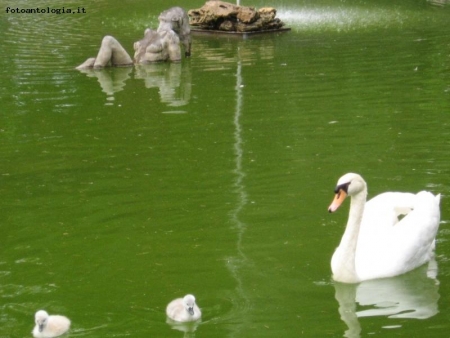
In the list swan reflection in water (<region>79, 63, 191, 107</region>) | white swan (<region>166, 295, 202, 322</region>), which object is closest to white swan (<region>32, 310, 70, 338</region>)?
white swan (<region>166, 295, 202, 322</region>)

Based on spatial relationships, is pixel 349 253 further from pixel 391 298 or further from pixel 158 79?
pixel 158 79

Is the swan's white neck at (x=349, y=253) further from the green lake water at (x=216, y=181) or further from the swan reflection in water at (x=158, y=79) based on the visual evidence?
the swan reflection in water at (x=158, y=79)

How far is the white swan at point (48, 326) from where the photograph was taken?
574 centimetres

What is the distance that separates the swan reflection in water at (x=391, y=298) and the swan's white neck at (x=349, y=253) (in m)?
0.07

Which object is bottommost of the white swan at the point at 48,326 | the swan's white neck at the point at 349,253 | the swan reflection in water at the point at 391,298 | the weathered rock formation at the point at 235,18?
the swan reflection in water at the point at 391,298

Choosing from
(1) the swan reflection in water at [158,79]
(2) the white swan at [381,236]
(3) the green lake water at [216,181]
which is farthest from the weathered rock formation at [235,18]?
(2) the white swan at [381,236]

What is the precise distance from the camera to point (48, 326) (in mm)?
5816

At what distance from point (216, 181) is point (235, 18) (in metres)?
11.3

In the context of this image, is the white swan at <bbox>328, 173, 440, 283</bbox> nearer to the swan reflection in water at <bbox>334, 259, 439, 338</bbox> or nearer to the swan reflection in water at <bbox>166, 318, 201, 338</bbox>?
the swan reflection in water at <bbox>334, 259, 439, 338</bbox>

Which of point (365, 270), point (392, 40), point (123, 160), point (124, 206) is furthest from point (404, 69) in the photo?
point (365, 270)

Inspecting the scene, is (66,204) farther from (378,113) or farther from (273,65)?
(273,65)

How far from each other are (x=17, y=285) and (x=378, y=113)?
6.18m

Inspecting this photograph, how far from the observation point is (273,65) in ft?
51.6

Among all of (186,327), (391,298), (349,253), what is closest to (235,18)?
(349,253)
